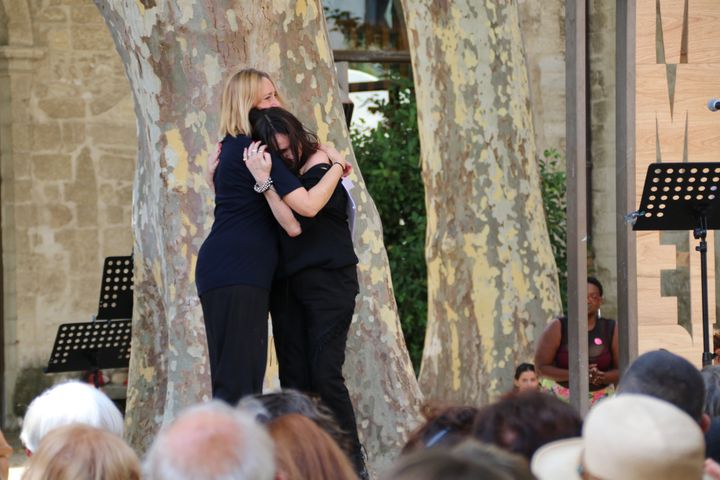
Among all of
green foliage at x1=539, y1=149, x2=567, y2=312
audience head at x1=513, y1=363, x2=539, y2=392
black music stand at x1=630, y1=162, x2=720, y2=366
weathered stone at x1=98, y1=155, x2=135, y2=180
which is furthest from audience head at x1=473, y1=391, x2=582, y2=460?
weathered stone at x1=98, y1=155, x2=135, y2=180

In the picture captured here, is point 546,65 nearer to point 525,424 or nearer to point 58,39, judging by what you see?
point 58,39

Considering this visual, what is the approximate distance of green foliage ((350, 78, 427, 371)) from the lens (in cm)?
1267

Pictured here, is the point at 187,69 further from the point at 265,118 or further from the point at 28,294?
the point at 28,294

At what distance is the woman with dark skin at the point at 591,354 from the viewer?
8.65m

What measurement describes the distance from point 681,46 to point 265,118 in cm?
232

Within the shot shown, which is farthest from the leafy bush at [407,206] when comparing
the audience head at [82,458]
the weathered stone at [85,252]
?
the audience head at [82,458]

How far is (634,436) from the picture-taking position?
2.79 m

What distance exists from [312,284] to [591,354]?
379 centimetres

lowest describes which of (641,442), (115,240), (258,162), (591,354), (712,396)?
(591,354)

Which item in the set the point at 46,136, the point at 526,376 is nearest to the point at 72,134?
the point at 46,136

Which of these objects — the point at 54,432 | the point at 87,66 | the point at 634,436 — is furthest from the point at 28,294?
the point at 634,436

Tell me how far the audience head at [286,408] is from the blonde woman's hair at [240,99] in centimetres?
175

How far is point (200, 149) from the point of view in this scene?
728 centimetres

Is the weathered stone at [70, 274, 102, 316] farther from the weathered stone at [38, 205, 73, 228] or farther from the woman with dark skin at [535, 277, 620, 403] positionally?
the woman with dark skin at [535, 277, 620, 403]
